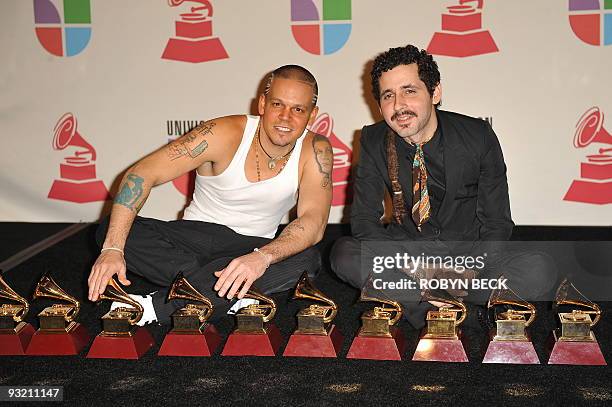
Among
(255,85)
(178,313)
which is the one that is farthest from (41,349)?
(255,85)

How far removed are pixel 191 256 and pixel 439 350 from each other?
115cm

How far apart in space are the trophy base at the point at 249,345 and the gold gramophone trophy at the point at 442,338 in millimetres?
499

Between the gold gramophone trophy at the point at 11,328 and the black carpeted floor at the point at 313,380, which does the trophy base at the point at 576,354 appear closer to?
the black carpeted floor at the point at 313,380

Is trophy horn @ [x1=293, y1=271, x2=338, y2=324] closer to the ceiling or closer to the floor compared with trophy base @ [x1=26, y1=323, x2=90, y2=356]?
closer to the ceiling

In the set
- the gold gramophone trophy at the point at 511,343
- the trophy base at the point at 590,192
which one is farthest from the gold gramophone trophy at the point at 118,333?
the trophy base at the point at 590,192

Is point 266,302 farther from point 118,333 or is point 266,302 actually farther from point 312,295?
point 118,333

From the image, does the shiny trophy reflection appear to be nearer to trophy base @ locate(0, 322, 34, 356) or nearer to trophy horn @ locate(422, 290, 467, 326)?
trophy horn @ locate(422, 290, 467, 326)

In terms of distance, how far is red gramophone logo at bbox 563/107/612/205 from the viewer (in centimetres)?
455

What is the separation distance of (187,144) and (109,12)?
1904 mm

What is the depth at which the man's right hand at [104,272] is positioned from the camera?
2707mm

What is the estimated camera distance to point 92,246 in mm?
4445

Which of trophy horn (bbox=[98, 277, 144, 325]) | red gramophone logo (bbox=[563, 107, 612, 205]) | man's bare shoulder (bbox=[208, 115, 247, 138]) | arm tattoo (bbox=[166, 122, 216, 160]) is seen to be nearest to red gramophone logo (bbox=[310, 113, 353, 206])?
red gramophone logo (bbox=[563, 107, 612, 205])

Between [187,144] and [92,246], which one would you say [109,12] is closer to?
[92,246]

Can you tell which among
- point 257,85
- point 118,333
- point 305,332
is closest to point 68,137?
point 257,85
